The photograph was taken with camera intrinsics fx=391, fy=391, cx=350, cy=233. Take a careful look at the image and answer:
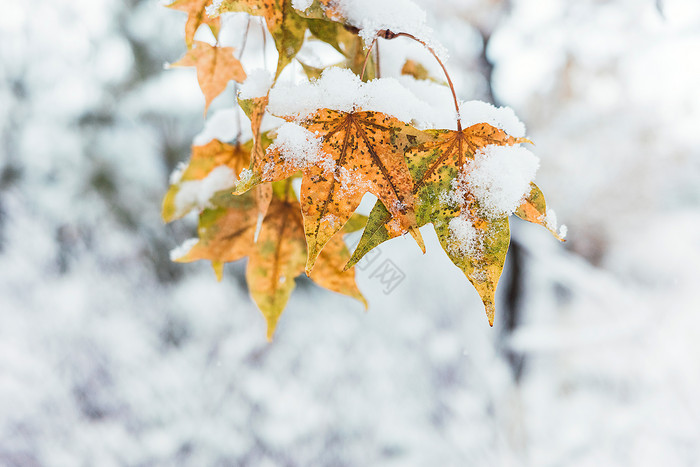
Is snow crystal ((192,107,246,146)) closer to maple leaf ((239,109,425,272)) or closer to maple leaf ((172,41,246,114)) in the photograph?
maple leaf ((172,41,246,114))

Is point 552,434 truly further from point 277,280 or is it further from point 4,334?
point 4,334

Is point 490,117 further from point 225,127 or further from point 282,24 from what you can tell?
point 225,127

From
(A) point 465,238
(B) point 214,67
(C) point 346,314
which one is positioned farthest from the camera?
(C) point 346,314

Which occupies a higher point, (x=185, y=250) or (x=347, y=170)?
(x=347, y=170)

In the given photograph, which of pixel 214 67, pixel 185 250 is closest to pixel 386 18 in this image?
pixel 214 67

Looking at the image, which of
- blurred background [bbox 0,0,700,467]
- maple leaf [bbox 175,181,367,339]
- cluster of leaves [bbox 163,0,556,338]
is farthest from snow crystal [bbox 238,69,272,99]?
blurred background [bbox 0,0,700,467]

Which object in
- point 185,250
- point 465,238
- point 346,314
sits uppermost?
point 465,238

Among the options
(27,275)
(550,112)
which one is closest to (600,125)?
(550,112)
